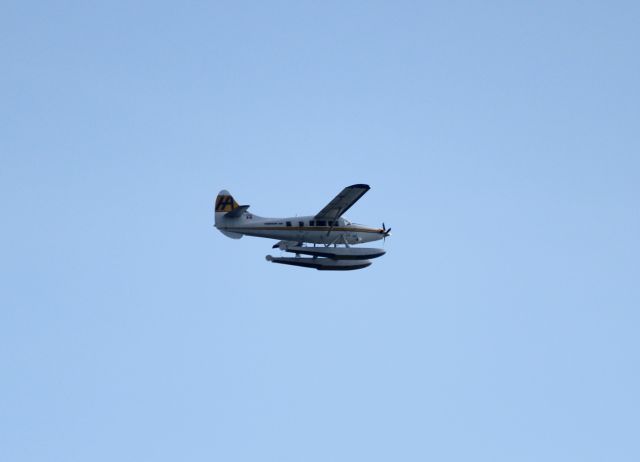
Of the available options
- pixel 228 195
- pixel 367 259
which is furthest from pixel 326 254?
pixel 228 195

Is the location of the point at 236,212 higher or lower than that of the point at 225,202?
lower

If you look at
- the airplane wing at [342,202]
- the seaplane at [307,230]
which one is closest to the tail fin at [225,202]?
the seaplane at [307,230]

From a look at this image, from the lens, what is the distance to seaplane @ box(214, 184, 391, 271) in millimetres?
74750

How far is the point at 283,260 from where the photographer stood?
244ft

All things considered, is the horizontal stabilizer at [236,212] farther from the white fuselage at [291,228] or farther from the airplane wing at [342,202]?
the airplane wing at [342,202]

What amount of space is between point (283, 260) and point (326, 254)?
2.99 m

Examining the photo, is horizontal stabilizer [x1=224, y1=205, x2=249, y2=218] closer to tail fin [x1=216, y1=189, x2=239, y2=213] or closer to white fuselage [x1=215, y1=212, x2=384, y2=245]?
white fuselage [x1=215, y1=212, x2=384, y2=245]

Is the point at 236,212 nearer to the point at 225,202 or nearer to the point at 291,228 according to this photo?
the point at 225,202

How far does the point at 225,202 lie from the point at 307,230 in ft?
19.1

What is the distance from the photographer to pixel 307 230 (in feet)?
249

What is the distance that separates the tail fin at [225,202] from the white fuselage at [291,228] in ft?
1.92

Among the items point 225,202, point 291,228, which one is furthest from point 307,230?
point 225,202

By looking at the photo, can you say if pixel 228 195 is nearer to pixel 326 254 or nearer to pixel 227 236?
pixel 227 236

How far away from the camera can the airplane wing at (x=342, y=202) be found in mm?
74188
